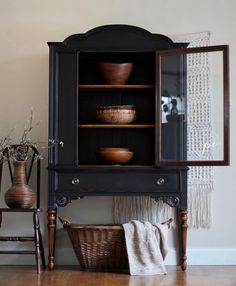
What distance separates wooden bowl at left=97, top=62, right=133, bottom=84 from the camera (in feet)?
13.7

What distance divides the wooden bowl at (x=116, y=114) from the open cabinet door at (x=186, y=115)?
0.76 feet

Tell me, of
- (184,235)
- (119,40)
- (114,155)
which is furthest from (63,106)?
(184,235)

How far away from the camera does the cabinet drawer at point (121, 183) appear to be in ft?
13.0

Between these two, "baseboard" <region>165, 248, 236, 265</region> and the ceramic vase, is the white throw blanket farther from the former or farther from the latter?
the ceramic vase

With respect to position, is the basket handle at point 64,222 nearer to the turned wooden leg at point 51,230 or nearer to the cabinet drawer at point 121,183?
the turned wooden leg at point 51,230

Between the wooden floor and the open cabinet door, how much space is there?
0.76m

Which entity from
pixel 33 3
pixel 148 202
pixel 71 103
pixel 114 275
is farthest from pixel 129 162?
pixel 33 3

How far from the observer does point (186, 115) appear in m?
4.07

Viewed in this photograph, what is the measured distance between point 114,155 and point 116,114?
0.30 m

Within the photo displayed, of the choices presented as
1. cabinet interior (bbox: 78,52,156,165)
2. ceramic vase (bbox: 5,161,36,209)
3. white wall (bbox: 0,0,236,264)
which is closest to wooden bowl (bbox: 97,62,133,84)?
cabinet interior (bbox: 78,52,156,165)

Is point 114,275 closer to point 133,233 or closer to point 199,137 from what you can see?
point 133,233

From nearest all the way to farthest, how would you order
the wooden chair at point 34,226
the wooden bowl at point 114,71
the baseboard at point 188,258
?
the wooden chair at point 34,226 < the wooden bowl at point 114,71 < the baseboard at point 188,258

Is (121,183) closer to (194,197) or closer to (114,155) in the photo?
(114,155)

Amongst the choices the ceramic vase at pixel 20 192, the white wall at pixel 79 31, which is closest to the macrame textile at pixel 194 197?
the white wall at pixel 79 31
